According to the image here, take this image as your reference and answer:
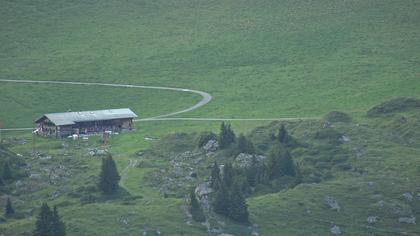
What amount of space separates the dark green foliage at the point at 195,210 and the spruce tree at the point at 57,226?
16150 millimetres

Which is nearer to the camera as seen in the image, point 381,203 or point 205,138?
point 381,203

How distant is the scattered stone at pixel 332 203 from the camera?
144 meters

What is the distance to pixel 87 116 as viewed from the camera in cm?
18188

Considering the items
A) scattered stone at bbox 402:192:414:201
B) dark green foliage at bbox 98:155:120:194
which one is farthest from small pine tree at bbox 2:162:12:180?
scattered stone at bbox 402:192:414:201

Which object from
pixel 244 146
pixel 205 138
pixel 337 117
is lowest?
pixel 244 146

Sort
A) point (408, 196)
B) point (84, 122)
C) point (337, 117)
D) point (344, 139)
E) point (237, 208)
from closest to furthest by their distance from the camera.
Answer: point (237, 208) → point (408, 196) → point (344, 139) → point (84, 122) → point (337, 117)

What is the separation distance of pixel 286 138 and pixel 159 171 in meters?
20.9

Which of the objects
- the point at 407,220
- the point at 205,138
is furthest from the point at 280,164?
the point at 407,220

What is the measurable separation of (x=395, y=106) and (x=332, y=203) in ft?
144

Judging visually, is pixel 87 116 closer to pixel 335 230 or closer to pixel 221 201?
pixel 221 201

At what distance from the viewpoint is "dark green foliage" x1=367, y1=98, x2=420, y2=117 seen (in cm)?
18325

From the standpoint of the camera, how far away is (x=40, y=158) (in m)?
158

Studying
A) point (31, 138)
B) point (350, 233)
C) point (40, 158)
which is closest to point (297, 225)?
point (350, 233)

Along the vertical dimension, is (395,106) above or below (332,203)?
above
